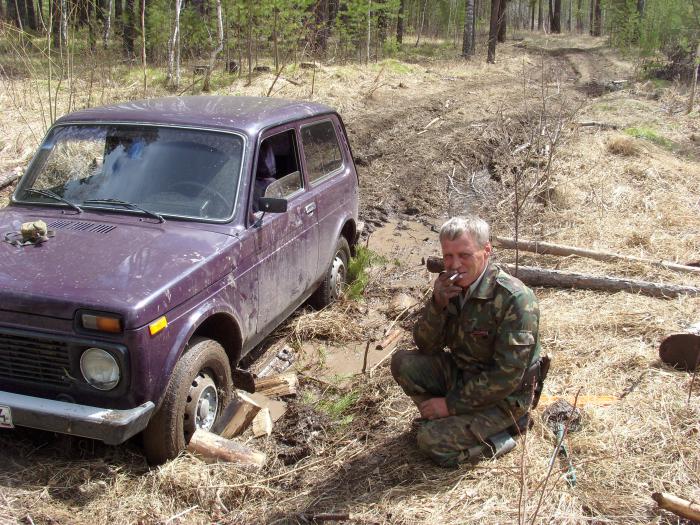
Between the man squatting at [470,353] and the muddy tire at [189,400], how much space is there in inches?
43.1

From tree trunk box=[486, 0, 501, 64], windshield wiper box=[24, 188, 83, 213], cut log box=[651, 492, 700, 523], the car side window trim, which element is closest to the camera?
cut log box=[651, 492, 700, 523]

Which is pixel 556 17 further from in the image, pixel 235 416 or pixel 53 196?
pixel 235 416

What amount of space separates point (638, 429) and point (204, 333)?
2.62 meters

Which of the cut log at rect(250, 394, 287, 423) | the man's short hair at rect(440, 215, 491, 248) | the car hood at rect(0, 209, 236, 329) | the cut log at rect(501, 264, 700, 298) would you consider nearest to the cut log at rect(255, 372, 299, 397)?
the cut log at rect(250, 394, 287, 423)

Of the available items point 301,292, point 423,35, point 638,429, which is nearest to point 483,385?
point 638,429

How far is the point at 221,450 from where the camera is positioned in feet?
12.1

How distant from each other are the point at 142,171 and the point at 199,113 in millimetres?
681

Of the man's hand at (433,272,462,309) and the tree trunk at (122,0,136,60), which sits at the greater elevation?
the tree trunk at (122,0,136,60)

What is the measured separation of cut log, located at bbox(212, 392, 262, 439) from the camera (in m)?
4.02

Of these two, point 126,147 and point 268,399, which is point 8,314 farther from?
point 268,399

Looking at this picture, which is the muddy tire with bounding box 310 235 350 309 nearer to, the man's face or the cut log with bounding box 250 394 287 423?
the cut log with bounding box 250 394 287 423

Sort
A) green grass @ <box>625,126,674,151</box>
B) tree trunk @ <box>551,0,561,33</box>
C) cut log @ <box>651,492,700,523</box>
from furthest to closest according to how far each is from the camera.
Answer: tree trunk @ <box>551,0,561,33</box>
green grass @ <box>625,126,674,151</box>
cut log @ <box>651,492,700,523</box>

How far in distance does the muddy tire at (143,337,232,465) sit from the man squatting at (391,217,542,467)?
1095 millimetres

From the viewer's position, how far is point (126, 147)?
450cm
